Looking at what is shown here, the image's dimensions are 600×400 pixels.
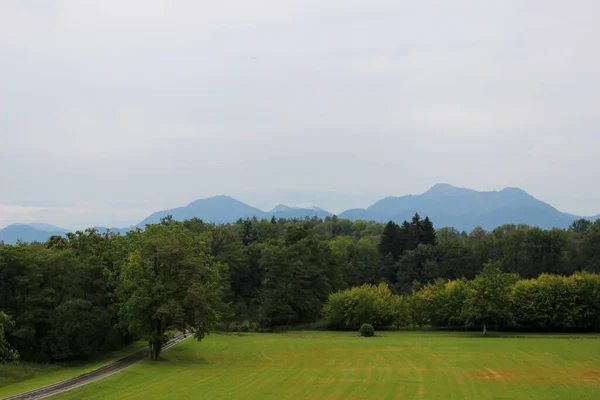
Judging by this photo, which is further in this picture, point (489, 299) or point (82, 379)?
point (489, 299)

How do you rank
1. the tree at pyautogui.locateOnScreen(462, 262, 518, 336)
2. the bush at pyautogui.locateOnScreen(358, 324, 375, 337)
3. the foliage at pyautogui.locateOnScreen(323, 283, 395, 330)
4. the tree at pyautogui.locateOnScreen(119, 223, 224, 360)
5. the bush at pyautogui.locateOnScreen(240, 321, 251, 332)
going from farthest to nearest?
1. the bush at pyautogui.locateOnScreen(240, 321, 251, 332)
2. the foliage at pyautogui.locateOnScreen(323, 283, 395, 330)
3. the bush at pyautogui.locateOnScreen(358, 324, 375, 337)
4. the tree at pyautogui.locateOnScreen(462, 262, 518, 336)
5. the tree at pyautogui.locateOnScreen(119, 223, 224, 360)

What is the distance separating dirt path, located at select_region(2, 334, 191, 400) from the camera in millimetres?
25311

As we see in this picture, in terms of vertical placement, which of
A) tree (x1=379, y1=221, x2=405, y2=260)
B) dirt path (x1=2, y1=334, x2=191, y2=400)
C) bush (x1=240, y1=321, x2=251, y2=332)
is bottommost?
bush (x1=240, y1=321, x2=251, y2=332)

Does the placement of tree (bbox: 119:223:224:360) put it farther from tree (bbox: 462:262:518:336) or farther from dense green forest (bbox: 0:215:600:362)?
tree (bbox: 462:262:518:336)

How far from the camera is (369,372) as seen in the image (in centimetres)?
3206

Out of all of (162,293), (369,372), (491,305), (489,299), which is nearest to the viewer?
(369,372)

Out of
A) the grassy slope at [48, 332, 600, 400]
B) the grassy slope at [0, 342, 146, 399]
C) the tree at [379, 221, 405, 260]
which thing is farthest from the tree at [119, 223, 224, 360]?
the tree at [379, 221, 405, 260]

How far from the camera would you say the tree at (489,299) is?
55.7 m

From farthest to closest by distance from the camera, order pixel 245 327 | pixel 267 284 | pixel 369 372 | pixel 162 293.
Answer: pixel 267 284 < pixel 245 327 < pixel 162 293 < pixel 369 372

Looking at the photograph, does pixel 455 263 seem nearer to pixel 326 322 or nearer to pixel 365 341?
pixel 326 322

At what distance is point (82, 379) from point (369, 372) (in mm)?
17655

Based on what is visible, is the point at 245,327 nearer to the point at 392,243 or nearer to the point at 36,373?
the point at 36,373

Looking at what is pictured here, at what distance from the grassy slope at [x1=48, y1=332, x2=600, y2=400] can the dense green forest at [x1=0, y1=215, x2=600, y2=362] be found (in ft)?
16.2

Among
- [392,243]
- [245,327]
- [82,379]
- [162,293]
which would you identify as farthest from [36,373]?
[392,243]
